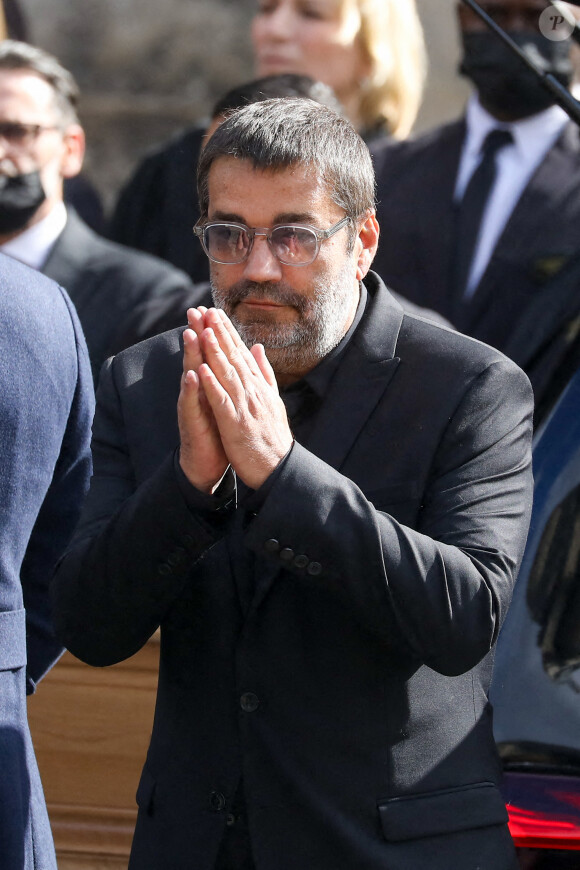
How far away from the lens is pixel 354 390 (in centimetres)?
199

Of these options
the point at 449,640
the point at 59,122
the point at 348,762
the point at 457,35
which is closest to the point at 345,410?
the point at 449,640

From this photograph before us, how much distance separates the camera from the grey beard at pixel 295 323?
1962mm

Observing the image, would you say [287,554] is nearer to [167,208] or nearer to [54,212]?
[54,212]

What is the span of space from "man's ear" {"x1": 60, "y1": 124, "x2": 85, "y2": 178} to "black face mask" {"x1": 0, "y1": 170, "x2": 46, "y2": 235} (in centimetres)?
16

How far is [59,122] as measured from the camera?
4477 mm

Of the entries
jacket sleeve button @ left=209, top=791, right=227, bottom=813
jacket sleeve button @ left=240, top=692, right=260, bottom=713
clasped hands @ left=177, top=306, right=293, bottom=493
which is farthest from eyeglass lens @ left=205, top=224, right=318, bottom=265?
jacket sleeve button @ left=209, top=791, right=227, bottom=813

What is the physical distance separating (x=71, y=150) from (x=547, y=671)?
120 inches

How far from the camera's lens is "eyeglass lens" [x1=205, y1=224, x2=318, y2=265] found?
1.94 metres

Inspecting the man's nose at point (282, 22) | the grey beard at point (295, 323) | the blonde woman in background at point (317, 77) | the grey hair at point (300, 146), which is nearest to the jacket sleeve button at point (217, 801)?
the grey beard at point (295, 323)

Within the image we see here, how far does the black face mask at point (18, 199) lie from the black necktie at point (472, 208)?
59.7 inches

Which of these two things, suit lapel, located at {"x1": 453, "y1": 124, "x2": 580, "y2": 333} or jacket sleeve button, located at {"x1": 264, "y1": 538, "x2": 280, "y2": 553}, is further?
suit lapel, located at {"x1": 453, "y1": 124, "x2": 580, "y2": 333}

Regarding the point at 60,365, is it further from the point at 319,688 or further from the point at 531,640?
the point at 531,640

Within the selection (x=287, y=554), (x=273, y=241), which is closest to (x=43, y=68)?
(x=273, y=241)

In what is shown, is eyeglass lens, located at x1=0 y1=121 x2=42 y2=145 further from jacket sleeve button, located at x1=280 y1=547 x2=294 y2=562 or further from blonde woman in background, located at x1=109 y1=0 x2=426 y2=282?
jacket sleeve button, located at x1=280 y1=547 x2=294 y2=562
